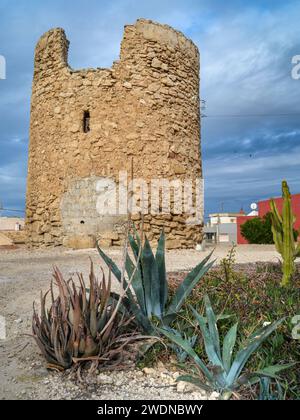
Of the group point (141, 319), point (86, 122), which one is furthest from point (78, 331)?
point (86, 122)

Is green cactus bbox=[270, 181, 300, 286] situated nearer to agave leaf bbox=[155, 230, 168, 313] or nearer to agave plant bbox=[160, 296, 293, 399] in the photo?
agave leaf bbox=[155, 230, 168, 313]

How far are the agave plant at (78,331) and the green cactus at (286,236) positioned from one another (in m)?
2.33

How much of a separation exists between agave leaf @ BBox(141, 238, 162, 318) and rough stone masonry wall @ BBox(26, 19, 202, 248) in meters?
5.18

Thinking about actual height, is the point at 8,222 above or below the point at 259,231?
above

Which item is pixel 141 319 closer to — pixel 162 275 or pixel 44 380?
pixel 162 275

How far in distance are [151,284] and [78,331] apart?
681 mm

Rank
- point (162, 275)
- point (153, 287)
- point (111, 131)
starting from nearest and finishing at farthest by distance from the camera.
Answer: point (153, 287)
point (162, 275)
point (111, 131)

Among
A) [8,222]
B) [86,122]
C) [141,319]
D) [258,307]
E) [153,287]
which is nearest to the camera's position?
[141,319]

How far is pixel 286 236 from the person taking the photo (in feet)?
14.2

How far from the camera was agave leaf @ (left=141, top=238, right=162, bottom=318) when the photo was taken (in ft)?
8.79

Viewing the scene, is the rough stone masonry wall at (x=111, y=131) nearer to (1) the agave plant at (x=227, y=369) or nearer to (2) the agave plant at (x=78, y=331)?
(2) the agave plant at (x=78, y=331)

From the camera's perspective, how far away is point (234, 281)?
12.3 ft

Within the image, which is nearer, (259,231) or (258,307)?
(258,307)
